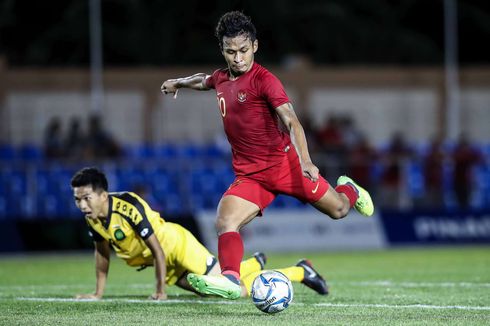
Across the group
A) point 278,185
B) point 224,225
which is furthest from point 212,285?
point 278,185

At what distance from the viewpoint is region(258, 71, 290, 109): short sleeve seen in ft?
29.1

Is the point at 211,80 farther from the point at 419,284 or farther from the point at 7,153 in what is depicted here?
the point at 7,153

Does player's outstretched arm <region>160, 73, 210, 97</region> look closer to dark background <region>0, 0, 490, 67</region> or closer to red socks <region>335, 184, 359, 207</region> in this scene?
red socks <region>335, 184, 359, 207</region>

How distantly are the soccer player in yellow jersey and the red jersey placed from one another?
1289 mm

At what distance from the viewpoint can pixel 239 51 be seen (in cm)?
900

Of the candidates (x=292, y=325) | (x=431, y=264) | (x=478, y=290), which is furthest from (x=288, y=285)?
(x=431, y=264)

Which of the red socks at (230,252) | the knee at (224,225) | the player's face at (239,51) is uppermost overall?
the player's face at (239,51)

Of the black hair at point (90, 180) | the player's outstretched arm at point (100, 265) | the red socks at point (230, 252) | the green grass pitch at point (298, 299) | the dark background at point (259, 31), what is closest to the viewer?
the green grass pitch at point (298, 299)

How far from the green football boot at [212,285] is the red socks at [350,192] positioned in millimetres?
1741

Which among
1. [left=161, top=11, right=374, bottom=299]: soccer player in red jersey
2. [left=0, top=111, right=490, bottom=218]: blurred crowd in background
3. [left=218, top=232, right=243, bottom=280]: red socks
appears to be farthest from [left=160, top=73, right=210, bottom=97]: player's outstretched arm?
[left=0, top=111, right=490, bottom=218]: blurred crowd in background

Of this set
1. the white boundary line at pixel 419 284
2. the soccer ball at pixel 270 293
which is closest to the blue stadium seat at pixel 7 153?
the white boundary line at pixel 419 284

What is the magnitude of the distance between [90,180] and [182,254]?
1.14 metres

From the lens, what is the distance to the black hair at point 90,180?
10039mm

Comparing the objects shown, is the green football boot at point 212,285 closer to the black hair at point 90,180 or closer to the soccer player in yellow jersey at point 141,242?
the soccer player in yellow jersey at point 141,242
